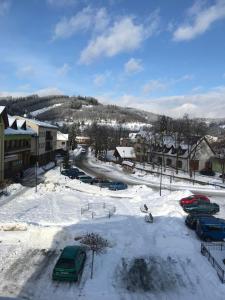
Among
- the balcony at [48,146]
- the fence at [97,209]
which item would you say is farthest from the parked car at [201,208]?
the balcony at [48,146]

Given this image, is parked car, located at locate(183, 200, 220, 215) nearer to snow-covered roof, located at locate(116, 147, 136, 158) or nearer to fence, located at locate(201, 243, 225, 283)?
fence, located at locate(201, 243, 225, 283)

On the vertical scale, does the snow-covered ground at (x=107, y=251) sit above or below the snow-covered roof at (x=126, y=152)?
below

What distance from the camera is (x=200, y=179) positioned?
66.5 metres

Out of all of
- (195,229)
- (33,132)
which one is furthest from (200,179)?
(195,229)

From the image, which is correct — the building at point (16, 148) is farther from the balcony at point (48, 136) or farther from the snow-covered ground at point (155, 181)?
the snow-covered ground at point (155, 181)

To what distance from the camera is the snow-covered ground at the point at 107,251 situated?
19016 mm

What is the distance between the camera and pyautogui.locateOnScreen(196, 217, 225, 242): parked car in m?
27.5

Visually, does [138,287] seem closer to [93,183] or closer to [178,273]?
[178,273]

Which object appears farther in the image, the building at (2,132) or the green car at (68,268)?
the building at (2,132)

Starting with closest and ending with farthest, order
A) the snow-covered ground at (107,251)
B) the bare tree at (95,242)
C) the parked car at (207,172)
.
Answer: the snow-covered ground at (107,251) → the bare tree at (95,242) → the parked car at (207,172)

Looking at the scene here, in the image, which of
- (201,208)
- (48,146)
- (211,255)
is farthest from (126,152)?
(211,255)

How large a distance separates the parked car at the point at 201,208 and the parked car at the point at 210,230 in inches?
281

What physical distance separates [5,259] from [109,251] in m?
7.15

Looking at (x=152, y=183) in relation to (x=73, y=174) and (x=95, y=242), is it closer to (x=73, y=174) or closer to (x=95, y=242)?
(x=73, y=174)
